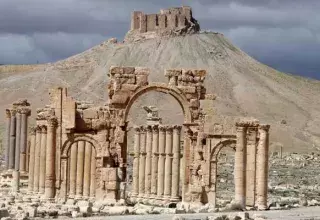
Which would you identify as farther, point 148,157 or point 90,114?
point 148,157

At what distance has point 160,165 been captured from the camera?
51219 millimetres

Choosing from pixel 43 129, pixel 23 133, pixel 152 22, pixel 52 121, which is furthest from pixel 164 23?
pixel 52 121

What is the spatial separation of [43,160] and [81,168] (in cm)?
Answer: 213

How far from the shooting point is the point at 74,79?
159 meters

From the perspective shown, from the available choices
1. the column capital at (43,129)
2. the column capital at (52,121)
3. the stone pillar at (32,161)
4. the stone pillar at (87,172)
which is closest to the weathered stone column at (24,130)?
the stone pillar at (32,161)

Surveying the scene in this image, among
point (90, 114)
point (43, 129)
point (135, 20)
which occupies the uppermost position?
point (135, 20)

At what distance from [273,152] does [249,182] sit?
233ft

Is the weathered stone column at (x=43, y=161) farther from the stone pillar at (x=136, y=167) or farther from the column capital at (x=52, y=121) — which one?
the stone pillar at (x=136, y=167)

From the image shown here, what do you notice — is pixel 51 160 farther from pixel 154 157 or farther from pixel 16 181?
pixel 154 157

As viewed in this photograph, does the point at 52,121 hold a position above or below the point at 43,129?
above

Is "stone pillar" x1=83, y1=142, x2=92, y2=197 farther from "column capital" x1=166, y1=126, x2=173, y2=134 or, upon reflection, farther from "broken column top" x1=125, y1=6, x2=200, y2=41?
"broken column top" x1=125, y1=6, x2=200, y2=41

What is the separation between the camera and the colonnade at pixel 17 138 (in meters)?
54.8

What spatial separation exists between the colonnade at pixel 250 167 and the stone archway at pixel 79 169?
23.4 ft

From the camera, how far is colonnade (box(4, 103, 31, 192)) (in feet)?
180
